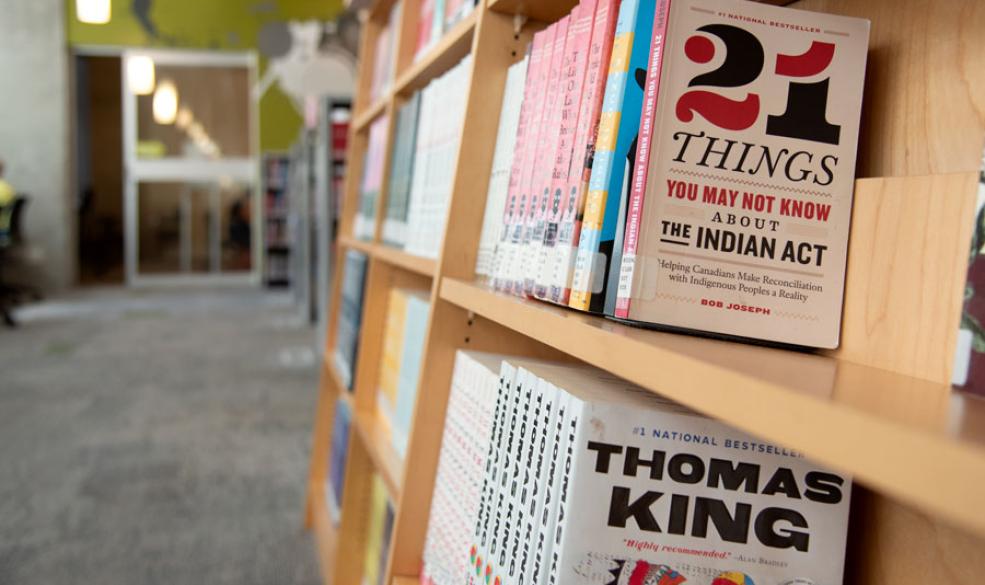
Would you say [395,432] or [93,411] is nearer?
[395,432]

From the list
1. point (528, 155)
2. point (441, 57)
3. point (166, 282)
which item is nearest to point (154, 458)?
point (441, 57)

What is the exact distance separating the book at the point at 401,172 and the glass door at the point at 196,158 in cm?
852

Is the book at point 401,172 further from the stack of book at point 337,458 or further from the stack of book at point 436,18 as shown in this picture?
the stack of book at point 337,458

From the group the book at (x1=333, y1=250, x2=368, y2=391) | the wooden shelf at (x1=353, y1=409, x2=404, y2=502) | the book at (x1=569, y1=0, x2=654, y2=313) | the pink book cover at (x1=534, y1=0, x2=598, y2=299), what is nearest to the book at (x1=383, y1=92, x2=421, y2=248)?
the book at (x1=333, y1=250, x2=368, y2=391)

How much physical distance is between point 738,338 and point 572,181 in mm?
233

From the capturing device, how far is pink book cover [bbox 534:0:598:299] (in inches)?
32.4

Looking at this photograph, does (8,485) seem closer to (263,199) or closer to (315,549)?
(315,549)

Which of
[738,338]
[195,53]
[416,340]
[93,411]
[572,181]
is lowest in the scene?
[93,411]

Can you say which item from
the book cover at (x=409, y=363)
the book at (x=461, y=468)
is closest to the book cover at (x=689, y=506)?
the book at (x=461, y=468)

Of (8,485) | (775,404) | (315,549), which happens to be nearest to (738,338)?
(775,404)

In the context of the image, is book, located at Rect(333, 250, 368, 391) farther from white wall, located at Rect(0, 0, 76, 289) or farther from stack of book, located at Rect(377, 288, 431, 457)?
white wall, located at Rect(0, 0, 76, 289)

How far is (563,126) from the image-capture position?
0.85 metres

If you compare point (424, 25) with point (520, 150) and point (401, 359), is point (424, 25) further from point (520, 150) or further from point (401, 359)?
point (520, 150)

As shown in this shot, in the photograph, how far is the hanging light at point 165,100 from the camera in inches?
378
